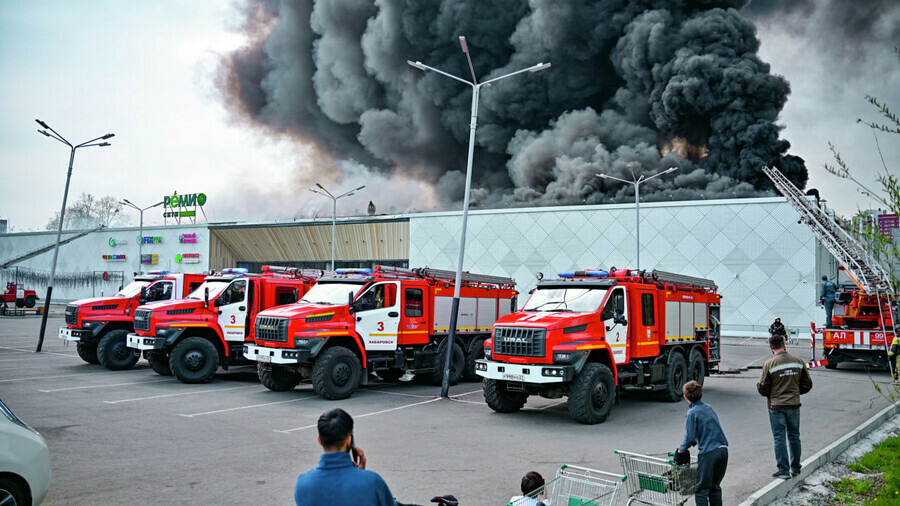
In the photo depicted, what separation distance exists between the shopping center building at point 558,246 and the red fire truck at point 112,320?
23.6 meters

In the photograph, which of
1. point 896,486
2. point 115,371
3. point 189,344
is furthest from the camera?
point 115,371

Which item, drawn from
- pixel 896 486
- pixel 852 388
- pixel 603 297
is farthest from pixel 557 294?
pixel 852 388

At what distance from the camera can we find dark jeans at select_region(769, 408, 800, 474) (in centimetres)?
727

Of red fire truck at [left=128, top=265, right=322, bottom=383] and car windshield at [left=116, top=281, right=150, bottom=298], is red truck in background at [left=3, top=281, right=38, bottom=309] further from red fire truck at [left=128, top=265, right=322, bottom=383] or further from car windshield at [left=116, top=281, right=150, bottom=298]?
red fire truck at [left=128, top=265, right=322, bottom=383]

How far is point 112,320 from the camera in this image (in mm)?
18234

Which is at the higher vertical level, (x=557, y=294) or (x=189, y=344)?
(x=557, y=294)

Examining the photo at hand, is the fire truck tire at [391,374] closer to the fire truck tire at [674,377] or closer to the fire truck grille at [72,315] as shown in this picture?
the fire truck tire at [674,377]

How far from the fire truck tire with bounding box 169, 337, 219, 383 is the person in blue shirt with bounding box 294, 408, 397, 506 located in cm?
1354

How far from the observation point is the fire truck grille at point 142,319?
15.8 m

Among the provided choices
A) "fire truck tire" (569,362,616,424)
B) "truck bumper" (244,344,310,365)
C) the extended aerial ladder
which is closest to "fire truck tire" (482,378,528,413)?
"fire truck tire" (569,362,616,424)

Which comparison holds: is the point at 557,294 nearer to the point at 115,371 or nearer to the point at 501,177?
the point at 115,371

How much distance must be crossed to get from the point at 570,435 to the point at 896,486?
4.39 meters

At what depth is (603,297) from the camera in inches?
476

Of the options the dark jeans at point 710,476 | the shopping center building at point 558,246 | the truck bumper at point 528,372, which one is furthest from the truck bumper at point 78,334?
the shopping center building at point 558,246
